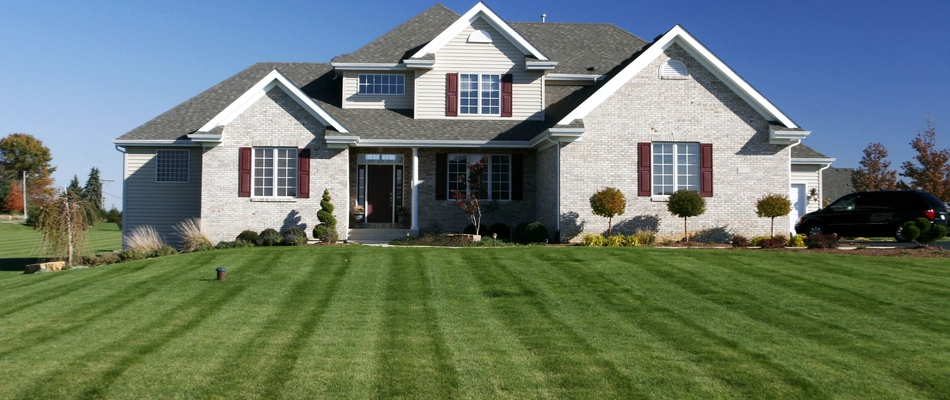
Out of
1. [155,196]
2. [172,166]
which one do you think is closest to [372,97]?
[172,166]

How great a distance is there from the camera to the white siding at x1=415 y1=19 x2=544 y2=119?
23.7 m

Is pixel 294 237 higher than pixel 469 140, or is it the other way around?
pixel 469 140

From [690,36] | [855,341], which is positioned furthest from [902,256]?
[855,341]

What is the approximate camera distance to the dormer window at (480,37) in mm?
23625

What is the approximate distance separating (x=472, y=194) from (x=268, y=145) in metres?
6.31

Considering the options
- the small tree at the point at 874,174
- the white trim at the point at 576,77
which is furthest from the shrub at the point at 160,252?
the small tree at the point at 874,174

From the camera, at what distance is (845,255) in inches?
638

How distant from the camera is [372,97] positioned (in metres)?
24.5

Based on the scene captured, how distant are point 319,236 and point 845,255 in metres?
13.6

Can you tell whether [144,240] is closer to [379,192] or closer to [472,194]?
[379,192]

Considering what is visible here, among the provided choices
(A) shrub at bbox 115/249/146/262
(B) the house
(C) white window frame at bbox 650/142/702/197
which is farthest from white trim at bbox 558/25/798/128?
(A) shrub at bbox 115/249/146/262

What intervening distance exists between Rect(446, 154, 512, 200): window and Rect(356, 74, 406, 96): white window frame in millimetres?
3368

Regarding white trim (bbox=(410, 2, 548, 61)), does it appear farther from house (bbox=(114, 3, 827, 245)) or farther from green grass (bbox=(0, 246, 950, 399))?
green grass (bbox=(0, 246, 950, 399))

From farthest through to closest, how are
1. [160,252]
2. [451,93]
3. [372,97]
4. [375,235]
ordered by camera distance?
1. [372,97]
2. [451,93]
3. [375,235]
4. [160,252]
